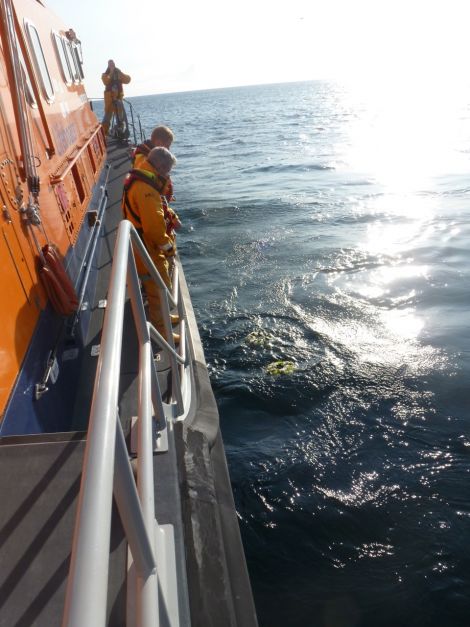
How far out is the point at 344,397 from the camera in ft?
16.7

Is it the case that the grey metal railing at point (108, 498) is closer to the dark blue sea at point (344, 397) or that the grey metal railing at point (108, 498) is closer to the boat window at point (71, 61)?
the dark blue sea at point (344, 397)

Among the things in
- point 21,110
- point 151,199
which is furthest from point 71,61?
point 21,110

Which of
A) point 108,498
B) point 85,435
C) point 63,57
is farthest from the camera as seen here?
point 63,57

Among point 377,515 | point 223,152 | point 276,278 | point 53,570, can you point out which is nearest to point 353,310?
point 276,278

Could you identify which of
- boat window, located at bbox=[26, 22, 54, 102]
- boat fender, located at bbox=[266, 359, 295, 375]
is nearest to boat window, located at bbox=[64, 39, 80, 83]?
boat window, located at bbox=[26, 22, 54, 102]

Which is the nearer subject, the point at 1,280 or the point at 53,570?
the point at 53,570

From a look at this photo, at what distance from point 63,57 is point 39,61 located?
7.42ft

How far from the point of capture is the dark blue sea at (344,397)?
3324mm

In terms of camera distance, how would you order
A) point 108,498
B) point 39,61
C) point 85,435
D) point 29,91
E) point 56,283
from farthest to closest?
point 39,61
point 29,91
point 56,283
point 85,435
point 108,498

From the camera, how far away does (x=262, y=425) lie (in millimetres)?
4879

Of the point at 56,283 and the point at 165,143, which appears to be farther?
the point at 165,143

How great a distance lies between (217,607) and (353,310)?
5.46 meters

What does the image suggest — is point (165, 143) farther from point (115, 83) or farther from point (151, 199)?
point (115, 83)

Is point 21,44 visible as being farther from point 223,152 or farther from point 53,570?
point 223,152
